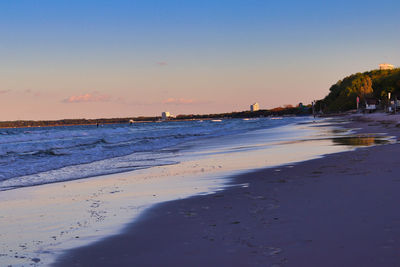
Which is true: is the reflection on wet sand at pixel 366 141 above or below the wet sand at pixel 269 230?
below

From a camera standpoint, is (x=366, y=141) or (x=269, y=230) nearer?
(x=269, y=230)

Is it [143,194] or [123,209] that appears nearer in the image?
[123,209]

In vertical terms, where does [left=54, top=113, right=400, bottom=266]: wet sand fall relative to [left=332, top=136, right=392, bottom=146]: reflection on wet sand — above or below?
above

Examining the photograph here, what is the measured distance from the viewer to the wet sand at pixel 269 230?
4.06 metres

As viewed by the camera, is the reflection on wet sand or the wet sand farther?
the reflection on wet sand

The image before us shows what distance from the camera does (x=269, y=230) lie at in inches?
196

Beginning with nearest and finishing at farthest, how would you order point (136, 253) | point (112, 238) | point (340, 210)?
point (136, 253)
point (112, 238)
point (340, 210)

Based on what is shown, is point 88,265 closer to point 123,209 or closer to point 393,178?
point 123,209

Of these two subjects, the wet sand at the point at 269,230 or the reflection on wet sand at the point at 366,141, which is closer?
the wet sand at the point at 269,230

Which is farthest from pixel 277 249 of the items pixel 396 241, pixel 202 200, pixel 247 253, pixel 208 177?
pixel 208 177

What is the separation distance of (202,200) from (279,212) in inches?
70.0

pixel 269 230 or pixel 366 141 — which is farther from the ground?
pixel 269 230

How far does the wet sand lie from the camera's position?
4.06 meters

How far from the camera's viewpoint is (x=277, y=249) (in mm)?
4250
